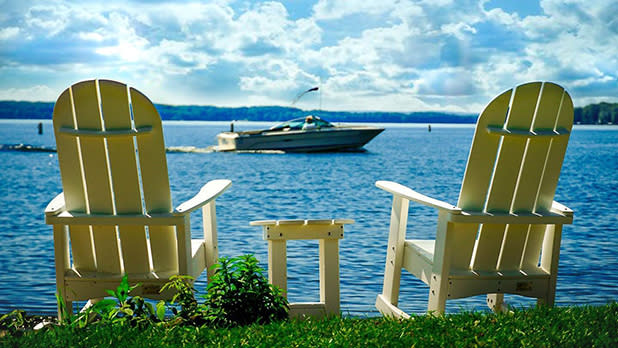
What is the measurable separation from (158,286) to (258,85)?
6583cm

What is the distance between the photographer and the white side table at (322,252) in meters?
2.58

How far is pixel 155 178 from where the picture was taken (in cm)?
239

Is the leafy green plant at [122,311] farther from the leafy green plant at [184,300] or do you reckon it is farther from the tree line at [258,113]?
the tree line at [258,113]

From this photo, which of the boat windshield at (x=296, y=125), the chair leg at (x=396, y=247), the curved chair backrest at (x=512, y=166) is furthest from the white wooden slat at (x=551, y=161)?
the boat windshield at (x=296, y=125)

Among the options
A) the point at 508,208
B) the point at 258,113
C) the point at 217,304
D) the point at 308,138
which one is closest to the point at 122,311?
the point at 217,304

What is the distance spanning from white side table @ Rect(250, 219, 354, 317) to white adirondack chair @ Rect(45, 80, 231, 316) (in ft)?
1.04

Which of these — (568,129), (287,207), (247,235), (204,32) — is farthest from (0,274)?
(204,32)

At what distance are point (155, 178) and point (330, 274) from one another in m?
0.84

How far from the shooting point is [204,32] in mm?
65250

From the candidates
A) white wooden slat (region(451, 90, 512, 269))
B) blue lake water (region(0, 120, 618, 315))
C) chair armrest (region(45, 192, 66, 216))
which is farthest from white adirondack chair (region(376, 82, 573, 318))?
chair armrest (region(45, 192, 66, 216))

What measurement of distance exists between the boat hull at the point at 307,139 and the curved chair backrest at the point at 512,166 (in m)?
25.8

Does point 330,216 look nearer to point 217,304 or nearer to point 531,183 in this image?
point 531,183

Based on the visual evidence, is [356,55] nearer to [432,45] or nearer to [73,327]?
[432,45]

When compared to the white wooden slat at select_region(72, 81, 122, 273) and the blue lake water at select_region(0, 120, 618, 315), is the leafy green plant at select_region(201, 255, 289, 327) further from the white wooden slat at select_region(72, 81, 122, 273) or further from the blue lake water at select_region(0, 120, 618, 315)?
the blue lake water at select_region(0, 120, 618, 315)
